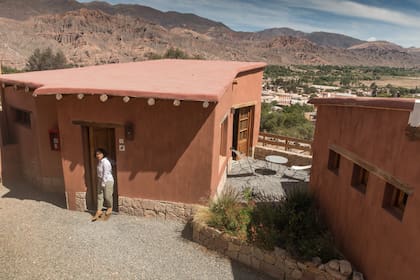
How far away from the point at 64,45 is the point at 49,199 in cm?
6698

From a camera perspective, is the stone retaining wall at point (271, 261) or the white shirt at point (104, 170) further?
A: the white shirt at point (104, 170)

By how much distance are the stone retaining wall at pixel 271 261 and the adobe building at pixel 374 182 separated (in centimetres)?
42

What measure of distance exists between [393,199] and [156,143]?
4.58 metres

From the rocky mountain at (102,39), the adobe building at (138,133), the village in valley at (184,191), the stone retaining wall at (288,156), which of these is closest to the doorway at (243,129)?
the stone retaining wall at (288,156)

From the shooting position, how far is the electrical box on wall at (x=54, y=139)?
796 cm

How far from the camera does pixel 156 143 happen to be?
6973mm

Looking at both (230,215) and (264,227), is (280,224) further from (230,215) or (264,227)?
(230,215)

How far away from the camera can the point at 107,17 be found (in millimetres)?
89875

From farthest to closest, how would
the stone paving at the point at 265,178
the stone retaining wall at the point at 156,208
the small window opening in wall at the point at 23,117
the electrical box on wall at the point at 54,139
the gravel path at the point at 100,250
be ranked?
the small window opening in wall at the point at 23,117 < the stone paving at the point at 265,178 < the electrical box on wall at the point at 54,139 < the stone retaining wall at the point at 156,208 < the gravel path at the point at 100,250

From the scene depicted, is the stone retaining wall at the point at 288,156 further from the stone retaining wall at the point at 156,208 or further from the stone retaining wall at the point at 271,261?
the stone retaining wall at the point at 271,261

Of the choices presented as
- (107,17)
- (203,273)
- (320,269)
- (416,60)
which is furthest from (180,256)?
(416,60)

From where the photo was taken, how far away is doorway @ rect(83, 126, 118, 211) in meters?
7.34

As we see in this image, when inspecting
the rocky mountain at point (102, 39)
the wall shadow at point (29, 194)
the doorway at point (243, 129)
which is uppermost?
the rocky mountain at point (102, 39)

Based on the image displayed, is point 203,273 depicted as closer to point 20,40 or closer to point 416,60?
point 20,40
